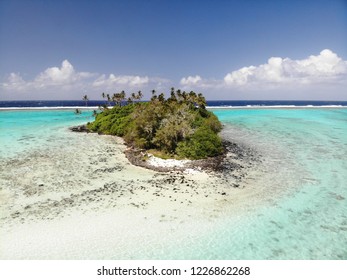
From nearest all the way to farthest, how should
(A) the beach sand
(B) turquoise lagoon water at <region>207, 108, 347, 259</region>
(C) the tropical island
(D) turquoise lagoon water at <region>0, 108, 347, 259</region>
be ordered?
(D) turquoise lagoon water at <region>0, 108, 347, 259</region>, (B) turquoise lagoon water at <region>207, 108, 347, 259</region>, (A) the beach sand, (C) the tropical island

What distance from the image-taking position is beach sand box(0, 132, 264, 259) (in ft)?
52.5

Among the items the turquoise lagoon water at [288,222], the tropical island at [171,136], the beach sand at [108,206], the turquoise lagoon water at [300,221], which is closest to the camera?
the turquoise lagoon water at [288,222]

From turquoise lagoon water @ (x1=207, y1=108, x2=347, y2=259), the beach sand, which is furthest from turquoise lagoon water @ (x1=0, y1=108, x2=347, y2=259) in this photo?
the beach sand

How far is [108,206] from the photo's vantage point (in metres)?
21.0

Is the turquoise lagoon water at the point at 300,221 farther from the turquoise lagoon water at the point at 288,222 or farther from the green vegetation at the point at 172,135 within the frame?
the green vegetation at the point at 172,135

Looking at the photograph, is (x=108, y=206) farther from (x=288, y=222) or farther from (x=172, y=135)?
(x=172, y=135)

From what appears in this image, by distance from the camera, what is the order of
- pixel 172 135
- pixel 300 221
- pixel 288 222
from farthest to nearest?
1. pixel 172 135
2. pixel 300 221
3. pixel 288 222

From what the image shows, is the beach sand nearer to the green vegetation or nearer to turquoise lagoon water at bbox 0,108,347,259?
turquoise lagoon water at bbox 0,108,347,259

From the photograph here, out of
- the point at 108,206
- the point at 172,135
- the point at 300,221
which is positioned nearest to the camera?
the point at 300,221

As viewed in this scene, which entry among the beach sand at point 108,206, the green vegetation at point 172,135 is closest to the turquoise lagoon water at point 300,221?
the beach sand at point 108,206

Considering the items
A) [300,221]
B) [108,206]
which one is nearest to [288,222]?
[300,221]

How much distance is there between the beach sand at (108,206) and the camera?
52.5ft
